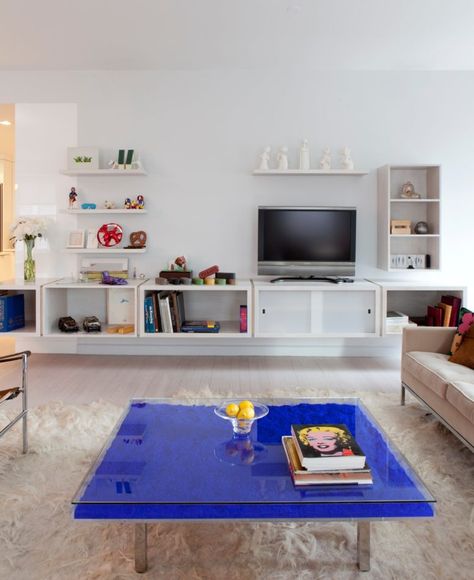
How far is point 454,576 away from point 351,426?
635mm

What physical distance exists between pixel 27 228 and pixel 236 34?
2.28 metres

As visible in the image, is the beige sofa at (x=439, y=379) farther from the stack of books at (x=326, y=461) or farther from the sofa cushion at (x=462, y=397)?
the stack of books at (x=326, y=461)

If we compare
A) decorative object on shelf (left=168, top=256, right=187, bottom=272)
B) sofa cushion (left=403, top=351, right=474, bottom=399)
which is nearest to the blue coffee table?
sofa cushion (left=403, top=351, right=474, bottom=399)

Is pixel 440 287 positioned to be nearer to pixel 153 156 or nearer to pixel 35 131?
pixel 153 156

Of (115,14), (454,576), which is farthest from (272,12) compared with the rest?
(454,576)

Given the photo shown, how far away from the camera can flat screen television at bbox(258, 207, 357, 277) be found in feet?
14.4

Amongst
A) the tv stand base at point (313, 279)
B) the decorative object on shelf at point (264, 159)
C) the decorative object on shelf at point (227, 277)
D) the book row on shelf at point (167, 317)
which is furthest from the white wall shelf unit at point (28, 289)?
the decorative object on shelf at point (264, 159)

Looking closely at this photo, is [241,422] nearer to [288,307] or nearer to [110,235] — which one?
[288,307]

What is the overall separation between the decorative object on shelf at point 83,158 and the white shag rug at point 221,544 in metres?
2.83

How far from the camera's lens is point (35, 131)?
4.50 metres

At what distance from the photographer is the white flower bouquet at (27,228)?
429cm

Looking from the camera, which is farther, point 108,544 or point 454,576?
point 108,544

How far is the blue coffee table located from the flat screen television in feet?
7.95

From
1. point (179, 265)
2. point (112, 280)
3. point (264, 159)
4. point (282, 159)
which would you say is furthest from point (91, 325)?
point (282, 159)
